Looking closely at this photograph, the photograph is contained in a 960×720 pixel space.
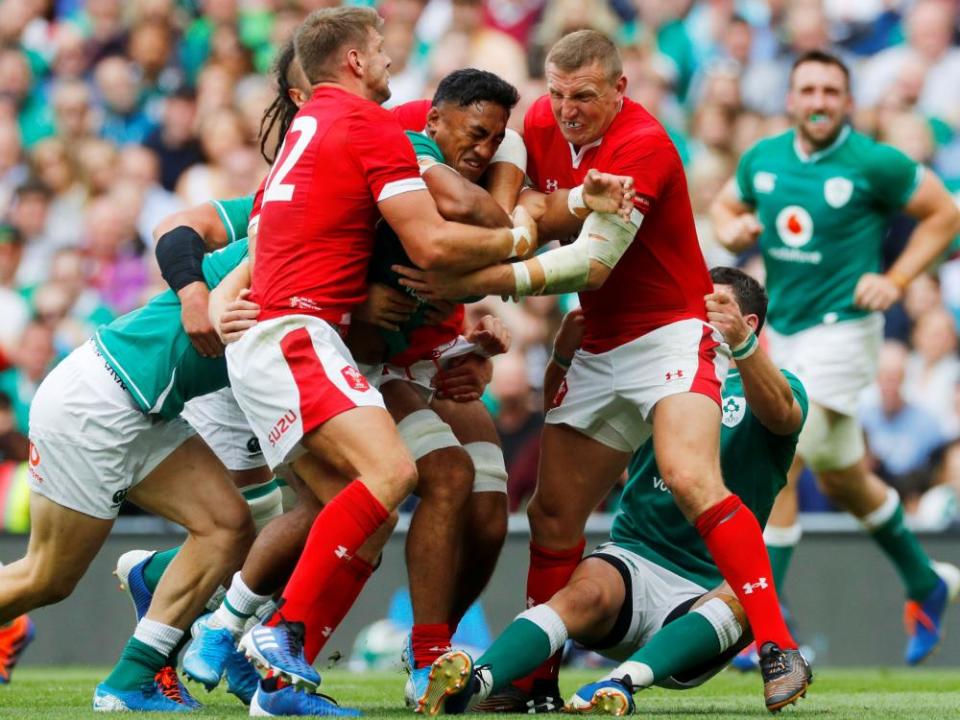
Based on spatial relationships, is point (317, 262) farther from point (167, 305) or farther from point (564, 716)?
point (564, 716)

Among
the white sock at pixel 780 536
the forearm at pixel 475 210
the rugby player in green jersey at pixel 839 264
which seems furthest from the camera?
the rugby player in green jersey at pixel 839 264

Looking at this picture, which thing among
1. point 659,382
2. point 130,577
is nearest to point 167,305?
point 130,577

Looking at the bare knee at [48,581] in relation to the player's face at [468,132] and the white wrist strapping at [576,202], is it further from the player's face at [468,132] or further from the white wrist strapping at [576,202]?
the white wrist strapping at [576,202]

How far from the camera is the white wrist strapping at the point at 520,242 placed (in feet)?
18.3

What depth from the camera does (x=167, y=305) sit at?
6.05 m

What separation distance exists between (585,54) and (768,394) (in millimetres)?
1374

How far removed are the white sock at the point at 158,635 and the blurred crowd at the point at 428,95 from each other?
435cm

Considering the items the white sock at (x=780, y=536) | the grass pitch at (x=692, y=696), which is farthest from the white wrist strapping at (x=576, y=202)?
the white sock at (x=780, y=536)

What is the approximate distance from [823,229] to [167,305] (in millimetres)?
3977

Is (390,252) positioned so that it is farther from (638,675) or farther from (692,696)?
(692,696)

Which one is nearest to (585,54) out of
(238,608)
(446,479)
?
(446,479)

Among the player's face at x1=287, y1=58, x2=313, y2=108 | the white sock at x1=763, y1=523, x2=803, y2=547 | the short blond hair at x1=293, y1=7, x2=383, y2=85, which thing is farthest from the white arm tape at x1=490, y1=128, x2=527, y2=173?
the white sock at x1=763, y1=523, x2=803, y2=547

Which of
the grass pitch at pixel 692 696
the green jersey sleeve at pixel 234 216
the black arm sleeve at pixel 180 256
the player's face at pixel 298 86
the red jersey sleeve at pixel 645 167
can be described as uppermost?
the player's face at pixel 298 86

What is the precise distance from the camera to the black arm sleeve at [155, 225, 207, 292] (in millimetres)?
6047
